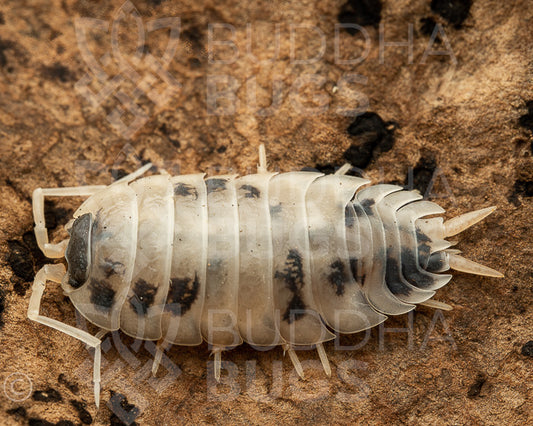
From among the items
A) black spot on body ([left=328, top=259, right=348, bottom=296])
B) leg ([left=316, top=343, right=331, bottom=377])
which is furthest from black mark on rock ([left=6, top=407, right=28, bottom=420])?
black spot on body ([left=328, top=259, right=348, bottom=296])

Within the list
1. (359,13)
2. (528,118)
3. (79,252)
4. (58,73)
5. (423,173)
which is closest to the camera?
(79,252)

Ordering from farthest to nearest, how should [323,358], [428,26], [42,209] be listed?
[428,26], [42,209], [323,358]

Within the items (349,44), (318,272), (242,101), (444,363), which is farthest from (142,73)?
(444,363)

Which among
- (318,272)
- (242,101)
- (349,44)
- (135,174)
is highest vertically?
(349,44)

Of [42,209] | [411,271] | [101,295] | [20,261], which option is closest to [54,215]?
[42,209]

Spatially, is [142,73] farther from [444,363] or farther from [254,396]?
[444,363]

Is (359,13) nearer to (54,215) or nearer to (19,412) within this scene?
(54,215)
